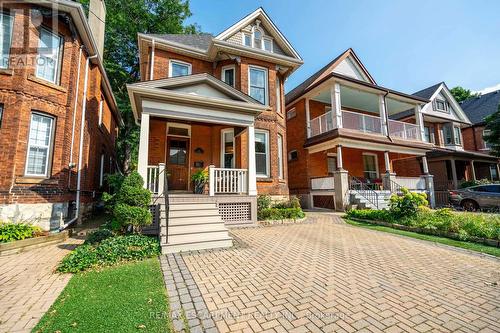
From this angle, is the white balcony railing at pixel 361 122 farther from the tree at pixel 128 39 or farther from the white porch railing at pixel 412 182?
the tree at pixel 128 39

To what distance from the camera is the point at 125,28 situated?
20.2 m

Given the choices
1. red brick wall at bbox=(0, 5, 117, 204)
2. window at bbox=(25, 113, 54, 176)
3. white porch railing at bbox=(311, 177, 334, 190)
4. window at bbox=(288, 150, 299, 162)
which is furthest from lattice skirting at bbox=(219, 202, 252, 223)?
window at bbox=(288, 150, 299, 162)

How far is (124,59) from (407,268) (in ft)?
83.8

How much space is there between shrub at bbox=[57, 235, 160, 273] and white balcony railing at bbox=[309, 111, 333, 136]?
39.4 ft

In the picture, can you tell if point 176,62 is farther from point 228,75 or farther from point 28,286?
point 28,286

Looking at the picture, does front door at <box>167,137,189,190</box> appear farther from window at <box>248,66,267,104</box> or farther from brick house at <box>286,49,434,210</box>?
brick house at <box>286,49,434,210</box>

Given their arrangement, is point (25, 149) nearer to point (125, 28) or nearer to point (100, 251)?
point (100, 251)

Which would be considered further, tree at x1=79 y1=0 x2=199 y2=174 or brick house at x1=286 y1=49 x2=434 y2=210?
tree at x1=79 y1=0 x2=199 y2=174

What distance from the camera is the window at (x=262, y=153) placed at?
1145 centimetres

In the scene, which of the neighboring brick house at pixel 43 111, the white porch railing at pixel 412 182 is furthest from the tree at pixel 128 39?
the white porch railing at pixel 412 182

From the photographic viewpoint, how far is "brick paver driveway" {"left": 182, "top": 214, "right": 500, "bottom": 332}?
265cm

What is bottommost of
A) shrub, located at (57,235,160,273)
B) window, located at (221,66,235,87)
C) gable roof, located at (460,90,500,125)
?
shrub, located at (57,235,160,273)

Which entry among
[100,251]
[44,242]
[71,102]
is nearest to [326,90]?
[71,102]

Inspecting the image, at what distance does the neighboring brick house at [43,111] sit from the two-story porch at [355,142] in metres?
12.3
